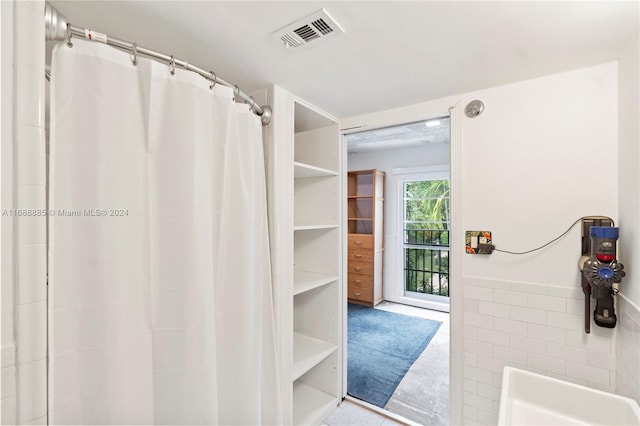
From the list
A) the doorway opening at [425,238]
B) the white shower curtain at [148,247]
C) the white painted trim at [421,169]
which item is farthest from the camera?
the doorway opening at [425,238]

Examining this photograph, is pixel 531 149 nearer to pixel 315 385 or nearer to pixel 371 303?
Result: pixel 315 385

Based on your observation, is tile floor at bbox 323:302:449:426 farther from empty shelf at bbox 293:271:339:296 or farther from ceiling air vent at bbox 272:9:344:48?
ceiling air vent at bbox 272:9:344:48

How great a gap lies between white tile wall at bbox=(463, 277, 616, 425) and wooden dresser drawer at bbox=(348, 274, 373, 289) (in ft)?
8.19

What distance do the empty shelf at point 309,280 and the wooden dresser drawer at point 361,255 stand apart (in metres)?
2.11

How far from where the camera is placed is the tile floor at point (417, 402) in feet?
6.07

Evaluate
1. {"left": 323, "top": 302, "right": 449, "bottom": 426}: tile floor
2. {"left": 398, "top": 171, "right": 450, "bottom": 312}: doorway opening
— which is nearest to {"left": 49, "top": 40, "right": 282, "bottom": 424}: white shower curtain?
{"left": 323, "top": 302, "right": 449, "bottom": 426}: tile floor

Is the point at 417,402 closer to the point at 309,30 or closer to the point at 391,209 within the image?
the point at 309,30

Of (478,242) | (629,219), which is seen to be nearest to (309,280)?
(478,242)

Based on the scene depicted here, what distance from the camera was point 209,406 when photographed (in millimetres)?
1056

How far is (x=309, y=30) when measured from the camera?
1.04 metres

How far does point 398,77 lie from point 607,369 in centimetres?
173

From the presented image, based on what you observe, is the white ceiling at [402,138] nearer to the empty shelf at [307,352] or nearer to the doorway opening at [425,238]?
the doorway opening at [425,238]

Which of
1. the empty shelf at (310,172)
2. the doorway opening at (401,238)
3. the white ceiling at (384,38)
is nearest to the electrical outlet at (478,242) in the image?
the white ceiling at (384,38)

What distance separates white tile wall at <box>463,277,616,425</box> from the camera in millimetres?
1298
